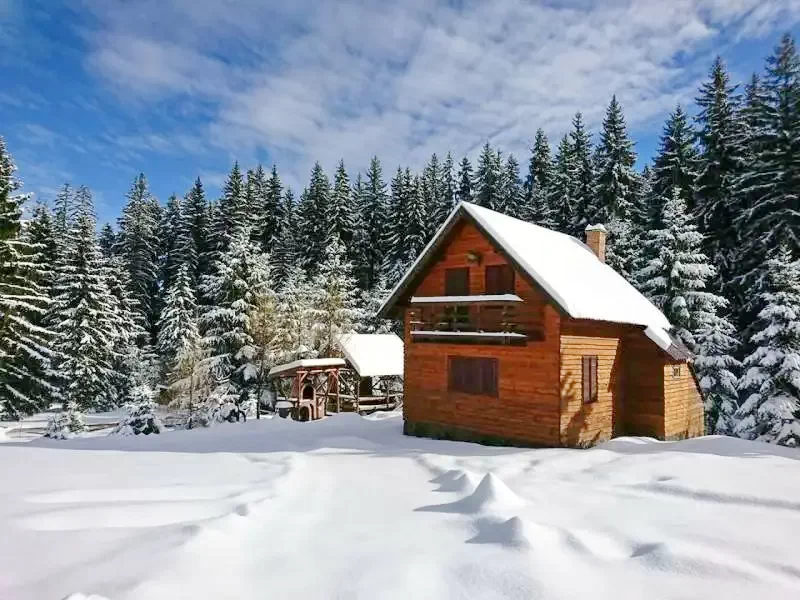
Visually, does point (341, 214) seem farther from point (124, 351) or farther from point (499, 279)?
point (499, 279)

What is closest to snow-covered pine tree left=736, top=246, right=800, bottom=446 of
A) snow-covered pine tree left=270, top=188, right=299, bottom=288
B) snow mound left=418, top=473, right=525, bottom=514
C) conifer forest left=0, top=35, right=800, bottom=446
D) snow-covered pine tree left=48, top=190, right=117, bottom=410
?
conifer forest left=0, top=35, right=800, bottom=446

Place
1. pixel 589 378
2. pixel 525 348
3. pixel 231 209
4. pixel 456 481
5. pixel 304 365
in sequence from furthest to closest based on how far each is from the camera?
pixel 231 209
pixel 304 365
pixel 589 378
pixel 525 348
pixel 456 481

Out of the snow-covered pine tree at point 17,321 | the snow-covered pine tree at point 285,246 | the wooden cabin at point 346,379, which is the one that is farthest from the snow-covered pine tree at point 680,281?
the snow-covered pine tree at point 17,321

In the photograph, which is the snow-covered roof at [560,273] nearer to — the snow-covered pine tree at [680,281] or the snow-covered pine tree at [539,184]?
the snow-covered pine tree at [680,281]

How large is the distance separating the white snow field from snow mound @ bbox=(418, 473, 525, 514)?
1.6 inches

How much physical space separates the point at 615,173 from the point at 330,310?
2346 cm

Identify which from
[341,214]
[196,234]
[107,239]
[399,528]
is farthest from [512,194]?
[107,239]

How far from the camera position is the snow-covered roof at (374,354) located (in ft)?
95.8

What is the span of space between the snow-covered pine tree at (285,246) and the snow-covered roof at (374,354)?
60.2ft

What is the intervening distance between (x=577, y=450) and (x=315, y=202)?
4651 cm

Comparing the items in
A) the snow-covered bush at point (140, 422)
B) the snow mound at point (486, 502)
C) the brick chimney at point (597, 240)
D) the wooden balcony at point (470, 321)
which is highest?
A: the brick chimney at point (597, 240)

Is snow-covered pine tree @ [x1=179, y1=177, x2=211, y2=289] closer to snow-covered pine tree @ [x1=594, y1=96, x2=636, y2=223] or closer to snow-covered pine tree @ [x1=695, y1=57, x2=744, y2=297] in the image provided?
snow-covered pine tree @ [x1=594, y1=96, x2=636, y2=223]

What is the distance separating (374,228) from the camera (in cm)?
5647

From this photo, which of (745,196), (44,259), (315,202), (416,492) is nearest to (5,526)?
(416,492)
